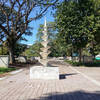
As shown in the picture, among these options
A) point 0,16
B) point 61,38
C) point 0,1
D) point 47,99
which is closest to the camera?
point 47,99

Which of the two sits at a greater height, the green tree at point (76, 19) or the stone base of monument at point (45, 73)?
the green tree at point (76, 19)

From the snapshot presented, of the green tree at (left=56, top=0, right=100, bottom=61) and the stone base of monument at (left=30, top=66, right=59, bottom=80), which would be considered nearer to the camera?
the stone base of monument at (left=30, top=66, right=59, bottom=80)

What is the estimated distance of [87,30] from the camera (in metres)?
18.9

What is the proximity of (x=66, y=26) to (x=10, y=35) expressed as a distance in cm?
919

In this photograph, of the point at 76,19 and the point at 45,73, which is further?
the point at 76,19

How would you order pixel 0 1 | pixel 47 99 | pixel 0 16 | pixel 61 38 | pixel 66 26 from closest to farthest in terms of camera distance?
pixel 47 99 → pixel 0 1 → pixel 66 26 → pixel 61 38 → pixel 0 16

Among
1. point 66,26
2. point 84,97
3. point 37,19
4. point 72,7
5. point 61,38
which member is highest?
point 72,7

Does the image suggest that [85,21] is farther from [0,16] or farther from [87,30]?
[0,16]

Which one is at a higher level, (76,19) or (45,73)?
(76,19)

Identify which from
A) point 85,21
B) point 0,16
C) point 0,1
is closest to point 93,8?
point 85,21

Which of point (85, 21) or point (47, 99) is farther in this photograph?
point (85, 21)

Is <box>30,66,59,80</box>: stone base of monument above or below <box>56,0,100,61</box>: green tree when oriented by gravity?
below

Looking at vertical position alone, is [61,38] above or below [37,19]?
below

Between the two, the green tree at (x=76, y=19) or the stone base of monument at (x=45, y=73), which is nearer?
the stone base of monument at (x=45, y=73)
